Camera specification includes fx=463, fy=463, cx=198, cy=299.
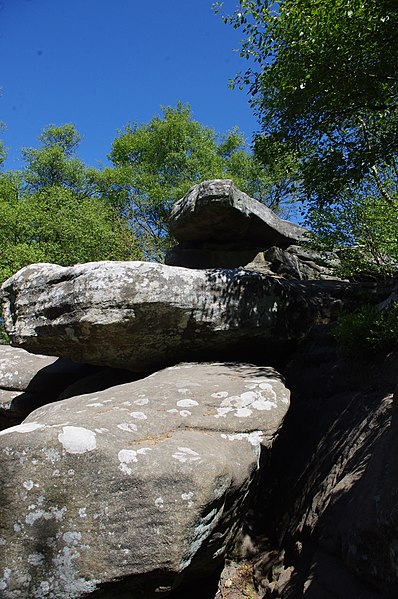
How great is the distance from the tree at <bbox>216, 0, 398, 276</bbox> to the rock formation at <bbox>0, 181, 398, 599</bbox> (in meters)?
1.89

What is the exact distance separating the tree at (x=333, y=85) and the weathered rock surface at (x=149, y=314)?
2.11 metres

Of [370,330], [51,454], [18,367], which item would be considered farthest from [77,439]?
[18,367]

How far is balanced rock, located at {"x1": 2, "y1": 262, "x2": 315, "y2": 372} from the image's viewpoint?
6.41 m

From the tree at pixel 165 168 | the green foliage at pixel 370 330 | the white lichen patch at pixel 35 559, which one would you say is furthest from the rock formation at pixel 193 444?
the tree at pixel 165 168

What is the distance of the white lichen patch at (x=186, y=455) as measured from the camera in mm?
3742

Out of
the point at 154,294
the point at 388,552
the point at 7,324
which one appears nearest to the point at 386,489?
the point at 388,552

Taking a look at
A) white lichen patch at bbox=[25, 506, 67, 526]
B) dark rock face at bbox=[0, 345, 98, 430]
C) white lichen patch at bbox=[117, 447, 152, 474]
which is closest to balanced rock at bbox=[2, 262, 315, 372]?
dark rock face at bbox=[0, 345, 98, 430]

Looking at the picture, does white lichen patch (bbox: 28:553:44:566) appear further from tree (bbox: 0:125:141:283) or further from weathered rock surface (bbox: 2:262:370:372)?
tree (bbox: 0:125:141:283)

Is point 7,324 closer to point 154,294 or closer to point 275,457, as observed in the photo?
point 154,294

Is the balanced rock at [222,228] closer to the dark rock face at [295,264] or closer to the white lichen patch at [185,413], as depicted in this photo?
the dark rock face at [295,264]

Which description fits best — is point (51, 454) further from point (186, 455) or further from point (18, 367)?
point (18, 367)

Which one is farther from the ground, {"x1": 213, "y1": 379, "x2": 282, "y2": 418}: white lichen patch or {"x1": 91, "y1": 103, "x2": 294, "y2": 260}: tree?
{"x1": 91, "y1": 103, "x2": 294, "y2": 260}: tree

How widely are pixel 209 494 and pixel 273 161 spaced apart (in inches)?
286

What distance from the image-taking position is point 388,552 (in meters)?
3.05
